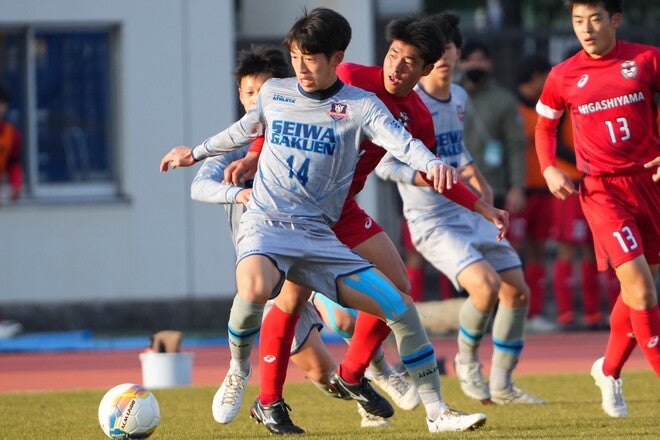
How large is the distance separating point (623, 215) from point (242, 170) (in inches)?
80.8

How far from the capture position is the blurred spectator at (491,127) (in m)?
13.1

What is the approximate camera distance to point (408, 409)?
28.3ft

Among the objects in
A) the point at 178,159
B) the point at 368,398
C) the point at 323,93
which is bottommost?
the point at 368,398

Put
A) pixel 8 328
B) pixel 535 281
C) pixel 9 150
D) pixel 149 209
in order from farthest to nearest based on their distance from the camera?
pixel 149 209 < pixel 9 150 < pixel 8 328 < pixel 535 281

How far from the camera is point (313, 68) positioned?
7.31 m

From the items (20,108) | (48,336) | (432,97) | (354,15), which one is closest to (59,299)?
(48,336)

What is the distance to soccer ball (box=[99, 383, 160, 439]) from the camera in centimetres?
743

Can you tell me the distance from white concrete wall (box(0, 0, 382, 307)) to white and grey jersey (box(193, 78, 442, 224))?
8.93 metres

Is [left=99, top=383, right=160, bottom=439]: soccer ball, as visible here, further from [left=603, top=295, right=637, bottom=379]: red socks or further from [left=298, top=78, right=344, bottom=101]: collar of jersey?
[left=603, top=295, right=637, bottom=379]: red socks

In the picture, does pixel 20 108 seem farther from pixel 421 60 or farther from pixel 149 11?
pixel 421 60

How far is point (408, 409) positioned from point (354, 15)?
8.82m

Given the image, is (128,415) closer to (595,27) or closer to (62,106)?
(595,27)

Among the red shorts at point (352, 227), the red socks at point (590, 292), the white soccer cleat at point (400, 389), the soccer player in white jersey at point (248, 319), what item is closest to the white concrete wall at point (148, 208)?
the red socks at point (590, 292)

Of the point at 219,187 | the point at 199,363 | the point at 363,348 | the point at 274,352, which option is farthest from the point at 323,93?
the point at 199,363
